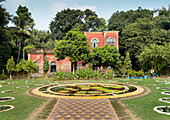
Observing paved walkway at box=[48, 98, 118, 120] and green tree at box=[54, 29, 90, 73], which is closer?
paved walkway at box=[48, 98, 118, 120]

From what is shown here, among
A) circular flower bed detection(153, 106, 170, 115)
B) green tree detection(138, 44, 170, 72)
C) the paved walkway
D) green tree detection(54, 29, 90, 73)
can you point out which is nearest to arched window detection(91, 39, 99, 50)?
green tree detection(54, 29, 90, 73)

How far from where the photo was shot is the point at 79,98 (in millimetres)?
7664

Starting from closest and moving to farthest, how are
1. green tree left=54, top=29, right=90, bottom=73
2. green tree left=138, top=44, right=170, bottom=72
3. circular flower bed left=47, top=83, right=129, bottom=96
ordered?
1. circular flower bed left=47, top=83, right=129, bottom=96
2. green tree left=138, top=44, right=170, bottom=72
3. green tree left=54, top=29, right=90, bottom=73

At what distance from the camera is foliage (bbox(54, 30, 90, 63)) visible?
2480 centimetres

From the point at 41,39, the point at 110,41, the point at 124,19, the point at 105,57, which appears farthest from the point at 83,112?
the point at 41,39

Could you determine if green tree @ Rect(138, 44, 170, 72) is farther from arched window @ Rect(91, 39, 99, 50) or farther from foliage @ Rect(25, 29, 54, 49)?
foliage @ Rect(25, 29, 54, 49)

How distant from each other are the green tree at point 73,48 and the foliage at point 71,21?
15725 mm

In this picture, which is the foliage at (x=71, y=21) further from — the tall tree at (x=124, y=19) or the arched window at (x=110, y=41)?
the arched window at (x=110, y=41)

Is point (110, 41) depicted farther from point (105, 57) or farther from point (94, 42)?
point (105, 57)

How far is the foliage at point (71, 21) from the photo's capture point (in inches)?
1631

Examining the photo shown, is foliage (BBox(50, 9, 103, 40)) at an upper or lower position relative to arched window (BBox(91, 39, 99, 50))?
upper

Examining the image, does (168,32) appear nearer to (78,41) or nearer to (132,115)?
(78,41)

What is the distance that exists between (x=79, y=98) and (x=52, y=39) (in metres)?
38.7

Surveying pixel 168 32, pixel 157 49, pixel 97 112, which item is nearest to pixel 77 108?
pixel 97 112
